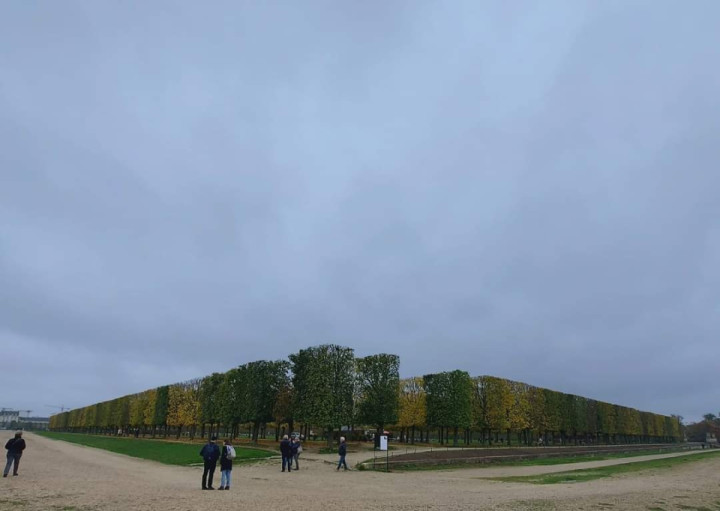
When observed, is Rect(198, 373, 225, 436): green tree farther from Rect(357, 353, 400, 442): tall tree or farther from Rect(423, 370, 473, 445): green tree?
Rect(423, 370, 473, 445): green tree

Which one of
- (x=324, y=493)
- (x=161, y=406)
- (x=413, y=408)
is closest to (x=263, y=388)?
(x=413, y=408)

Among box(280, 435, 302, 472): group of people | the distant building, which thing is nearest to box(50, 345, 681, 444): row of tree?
box(280, 435, 302, 472): group of people

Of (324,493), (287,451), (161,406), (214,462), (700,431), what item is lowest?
(324,493)

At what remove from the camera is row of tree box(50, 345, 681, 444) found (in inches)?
1917

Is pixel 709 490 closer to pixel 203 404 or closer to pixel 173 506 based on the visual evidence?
pixel 173 506

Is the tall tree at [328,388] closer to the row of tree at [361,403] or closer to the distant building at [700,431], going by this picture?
the row of tree at [361,403]

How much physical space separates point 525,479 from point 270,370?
36.4 metres

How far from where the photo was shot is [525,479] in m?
26.7

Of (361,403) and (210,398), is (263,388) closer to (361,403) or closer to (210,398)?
(361,403)

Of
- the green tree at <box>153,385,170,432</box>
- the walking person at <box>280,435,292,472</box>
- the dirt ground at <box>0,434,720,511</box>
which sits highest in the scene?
the green tree at <box>153,385,170,432</box>

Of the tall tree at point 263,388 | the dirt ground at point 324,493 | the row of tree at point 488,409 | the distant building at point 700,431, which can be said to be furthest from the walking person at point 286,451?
the distant building at point 700,431

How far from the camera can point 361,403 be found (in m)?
51.7

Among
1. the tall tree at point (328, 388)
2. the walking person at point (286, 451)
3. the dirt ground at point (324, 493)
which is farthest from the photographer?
the tall tree at point (328, 388)

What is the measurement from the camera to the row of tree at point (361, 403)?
4869 centimetres
